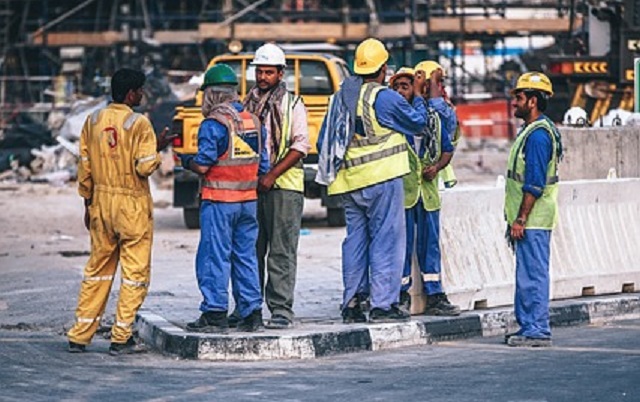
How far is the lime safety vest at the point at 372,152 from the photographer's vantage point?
1188 centimetres

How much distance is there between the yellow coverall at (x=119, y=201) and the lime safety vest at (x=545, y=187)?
2.33m

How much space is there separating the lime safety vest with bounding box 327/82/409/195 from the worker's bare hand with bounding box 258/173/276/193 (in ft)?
1.76

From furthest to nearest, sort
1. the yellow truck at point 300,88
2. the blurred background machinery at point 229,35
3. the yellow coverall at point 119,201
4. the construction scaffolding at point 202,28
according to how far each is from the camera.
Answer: the construction scaffolding at point 202,28
the blurred background machinery at point 229,35
the yellow truck at point 300,88
the yellow coverall at point 119,201

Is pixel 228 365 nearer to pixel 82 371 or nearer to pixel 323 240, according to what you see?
pixel 82 371

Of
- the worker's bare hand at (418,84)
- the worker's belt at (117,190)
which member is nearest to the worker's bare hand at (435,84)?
the worker's bare hand at (418,84)

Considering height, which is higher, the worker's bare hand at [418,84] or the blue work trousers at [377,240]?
the worker's bare hand at [418,84]

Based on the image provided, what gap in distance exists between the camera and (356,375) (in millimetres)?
10461

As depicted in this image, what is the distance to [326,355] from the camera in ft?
37.3

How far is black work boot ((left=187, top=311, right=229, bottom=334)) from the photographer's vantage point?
37.8ft

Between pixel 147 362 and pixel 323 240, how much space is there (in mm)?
9278

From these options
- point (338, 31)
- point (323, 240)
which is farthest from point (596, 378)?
point (338, 31)

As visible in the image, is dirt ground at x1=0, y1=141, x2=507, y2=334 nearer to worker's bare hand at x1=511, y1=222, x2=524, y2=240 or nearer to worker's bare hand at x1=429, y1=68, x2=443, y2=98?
worker's bare hand at x1=429, y1=68, x2=443, y2=98

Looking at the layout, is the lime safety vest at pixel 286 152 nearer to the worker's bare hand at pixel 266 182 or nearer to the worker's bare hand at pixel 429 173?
the worker's bare hand at pixel 266 182

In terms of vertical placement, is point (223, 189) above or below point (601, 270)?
above
